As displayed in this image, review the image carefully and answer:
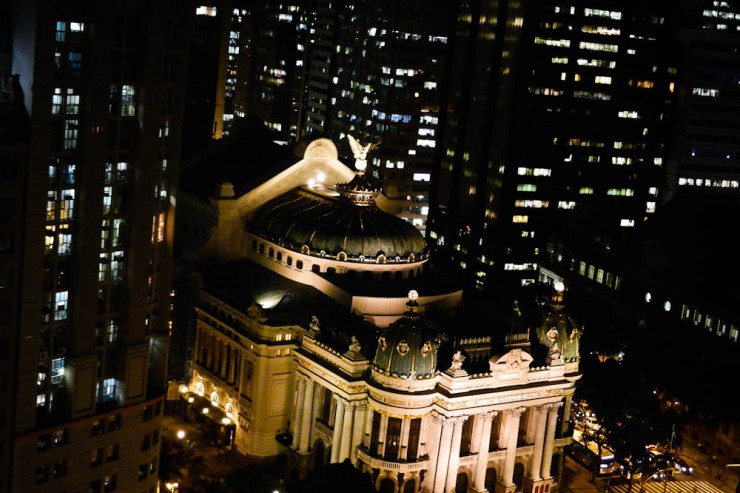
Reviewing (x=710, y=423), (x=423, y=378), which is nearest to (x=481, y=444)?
(x=423, y=378)

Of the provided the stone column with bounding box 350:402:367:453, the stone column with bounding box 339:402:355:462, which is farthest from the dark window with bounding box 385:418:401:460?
the stone column with bounding box 339:402:355:462

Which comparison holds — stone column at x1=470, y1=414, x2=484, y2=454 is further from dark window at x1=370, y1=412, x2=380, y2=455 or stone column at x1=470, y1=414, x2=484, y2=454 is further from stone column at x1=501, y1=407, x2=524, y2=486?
dark window at x1=370, y1=412, x2=380, y2=455

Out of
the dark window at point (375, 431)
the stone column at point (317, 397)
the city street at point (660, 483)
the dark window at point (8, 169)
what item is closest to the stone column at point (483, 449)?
the dark window at point (375, 431)

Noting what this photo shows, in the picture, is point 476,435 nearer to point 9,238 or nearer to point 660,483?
point 660,483

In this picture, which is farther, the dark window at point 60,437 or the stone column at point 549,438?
the stone column at point 549,438

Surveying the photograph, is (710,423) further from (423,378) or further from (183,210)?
(183,210)

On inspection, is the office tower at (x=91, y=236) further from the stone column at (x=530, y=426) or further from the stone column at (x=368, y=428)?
the stone column at (x=530, y=426)

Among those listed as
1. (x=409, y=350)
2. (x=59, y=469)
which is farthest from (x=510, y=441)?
(x=59, y=469)
